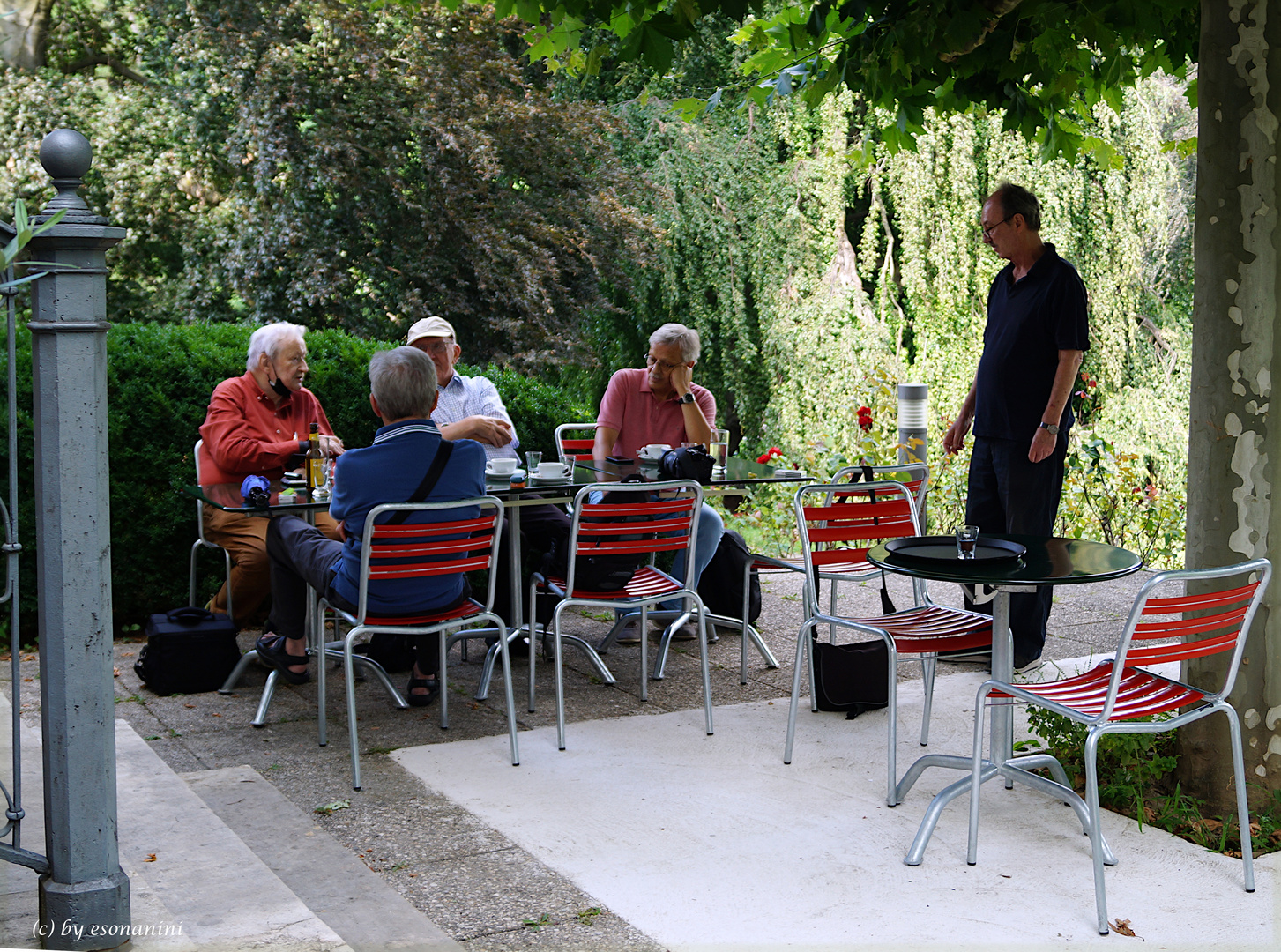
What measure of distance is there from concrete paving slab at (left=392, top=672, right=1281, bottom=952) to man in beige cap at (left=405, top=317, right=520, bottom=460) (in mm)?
1488

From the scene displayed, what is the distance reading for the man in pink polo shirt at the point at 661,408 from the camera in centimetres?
565

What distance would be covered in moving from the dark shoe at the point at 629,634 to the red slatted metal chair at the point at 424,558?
1.62 metres

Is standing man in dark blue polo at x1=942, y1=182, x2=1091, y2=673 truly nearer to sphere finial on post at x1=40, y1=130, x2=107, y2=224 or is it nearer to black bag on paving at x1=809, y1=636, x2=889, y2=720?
black bag on paving at x1=809, y1=636, x2=889, y2=720

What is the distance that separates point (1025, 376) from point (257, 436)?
318 centimetres

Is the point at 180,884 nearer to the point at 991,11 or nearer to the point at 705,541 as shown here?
the point at 705,541

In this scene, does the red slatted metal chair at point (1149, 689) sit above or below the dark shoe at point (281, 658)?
above

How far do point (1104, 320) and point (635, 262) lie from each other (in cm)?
461

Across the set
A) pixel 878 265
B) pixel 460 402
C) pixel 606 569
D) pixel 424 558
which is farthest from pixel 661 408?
pixel 878 265

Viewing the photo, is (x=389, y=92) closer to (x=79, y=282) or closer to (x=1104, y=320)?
(x=1104, y=320)

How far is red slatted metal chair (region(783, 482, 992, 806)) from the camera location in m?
3.75

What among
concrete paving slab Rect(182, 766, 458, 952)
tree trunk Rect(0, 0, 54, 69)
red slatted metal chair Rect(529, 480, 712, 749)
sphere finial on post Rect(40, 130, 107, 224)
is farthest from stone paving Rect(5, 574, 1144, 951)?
tree trunk Rect(0, 0, 54, 69)

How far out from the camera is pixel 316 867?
324 cm

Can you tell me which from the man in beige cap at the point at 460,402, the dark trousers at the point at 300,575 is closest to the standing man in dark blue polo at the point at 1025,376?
the man in beige cap at the point at 460,402

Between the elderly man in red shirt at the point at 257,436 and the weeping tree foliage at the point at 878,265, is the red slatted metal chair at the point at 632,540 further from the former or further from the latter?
the weeping tree foliage at the point at 878,265
